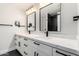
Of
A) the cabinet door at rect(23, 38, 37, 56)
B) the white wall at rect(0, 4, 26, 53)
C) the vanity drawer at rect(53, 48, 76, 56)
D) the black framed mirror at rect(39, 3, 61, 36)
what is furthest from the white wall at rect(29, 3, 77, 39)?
the white wall at rect(0, 4, 26, 53)

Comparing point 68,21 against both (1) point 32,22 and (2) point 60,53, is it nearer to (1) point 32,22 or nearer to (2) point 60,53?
(2) point 60,53

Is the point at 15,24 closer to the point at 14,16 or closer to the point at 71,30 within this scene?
the point at 14,16

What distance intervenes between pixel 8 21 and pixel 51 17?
204 centimetres

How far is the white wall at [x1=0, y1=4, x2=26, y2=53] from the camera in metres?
3.26

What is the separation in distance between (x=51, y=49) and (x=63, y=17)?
2.49 ft

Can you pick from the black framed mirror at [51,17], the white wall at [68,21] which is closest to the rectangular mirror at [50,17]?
the black framed mirror at [51,17]

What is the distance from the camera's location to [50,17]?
2.15 metres

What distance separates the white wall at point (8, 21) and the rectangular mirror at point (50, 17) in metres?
1.51

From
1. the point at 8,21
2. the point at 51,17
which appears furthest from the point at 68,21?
the point at 8,21

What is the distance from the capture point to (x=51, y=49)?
1.26m

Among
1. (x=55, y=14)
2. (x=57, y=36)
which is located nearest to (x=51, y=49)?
(x=57, y=36)

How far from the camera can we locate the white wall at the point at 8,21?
10.7ft

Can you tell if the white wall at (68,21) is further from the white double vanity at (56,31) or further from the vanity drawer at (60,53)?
the vanity drawer at (60,53)

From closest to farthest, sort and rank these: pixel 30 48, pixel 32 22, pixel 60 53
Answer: pixel 60 53 → pixel 30 48 → pixel 32 22
